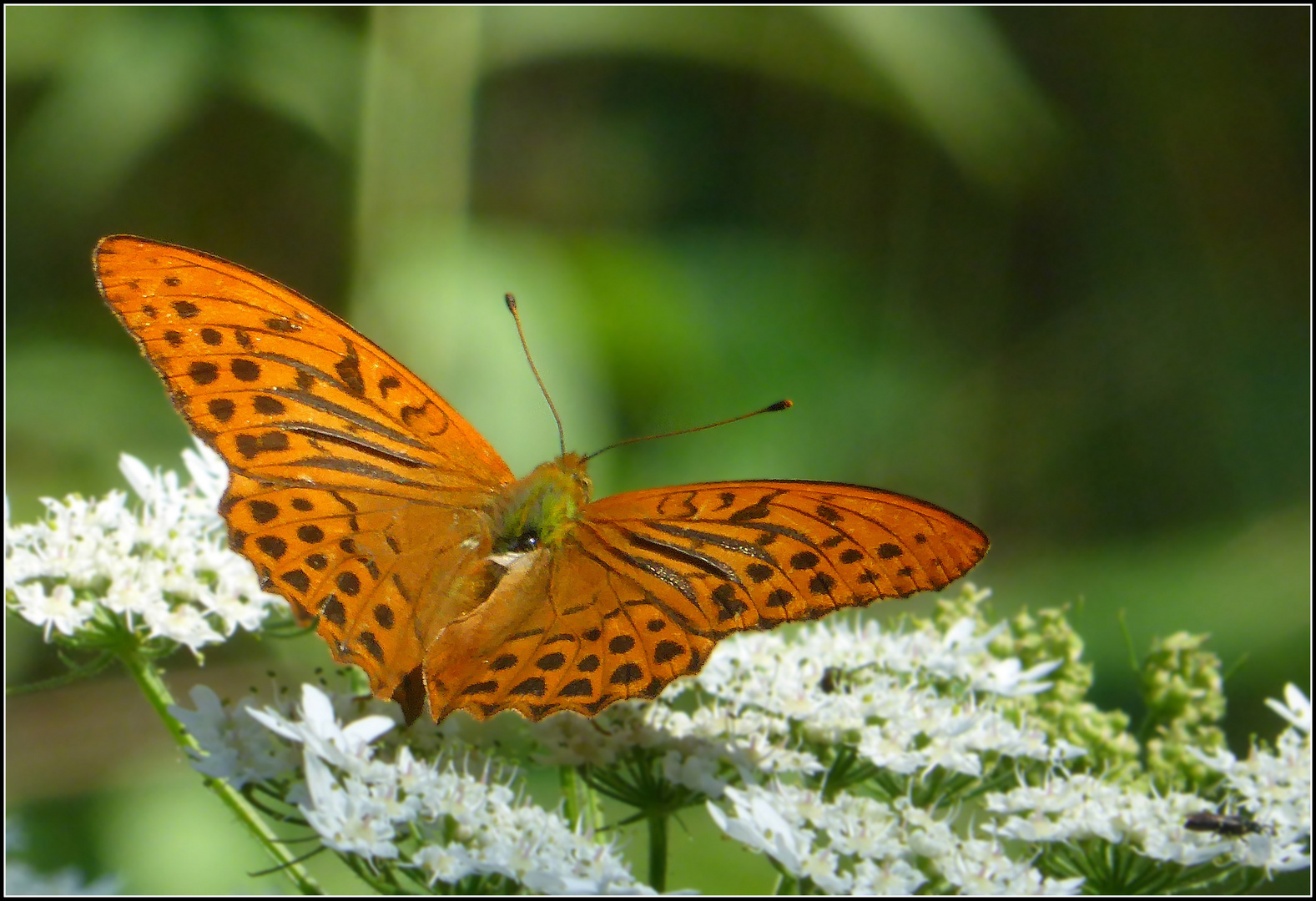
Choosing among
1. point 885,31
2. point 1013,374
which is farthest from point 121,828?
point 1013,374

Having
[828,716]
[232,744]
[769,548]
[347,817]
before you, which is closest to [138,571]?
[232,744]

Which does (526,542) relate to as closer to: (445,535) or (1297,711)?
(445,535)

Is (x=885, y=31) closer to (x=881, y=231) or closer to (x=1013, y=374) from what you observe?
(x=881, y=231)

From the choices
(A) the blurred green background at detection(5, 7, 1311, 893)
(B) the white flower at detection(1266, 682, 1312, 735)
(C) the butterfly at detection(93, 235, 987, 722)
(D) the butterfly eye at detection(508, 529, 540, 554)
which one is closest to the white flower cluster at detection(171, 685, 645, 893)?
(C) the butterfly at detection(93, 235, 987, 722)

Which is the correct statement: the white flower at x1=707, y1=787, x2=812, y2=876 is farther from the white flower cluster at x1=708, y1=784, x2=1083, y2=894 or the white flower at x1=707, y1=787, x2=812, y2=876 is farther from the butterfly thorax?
the butterfly thorax

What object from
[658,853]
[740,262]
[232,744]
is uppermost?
[740,262]
